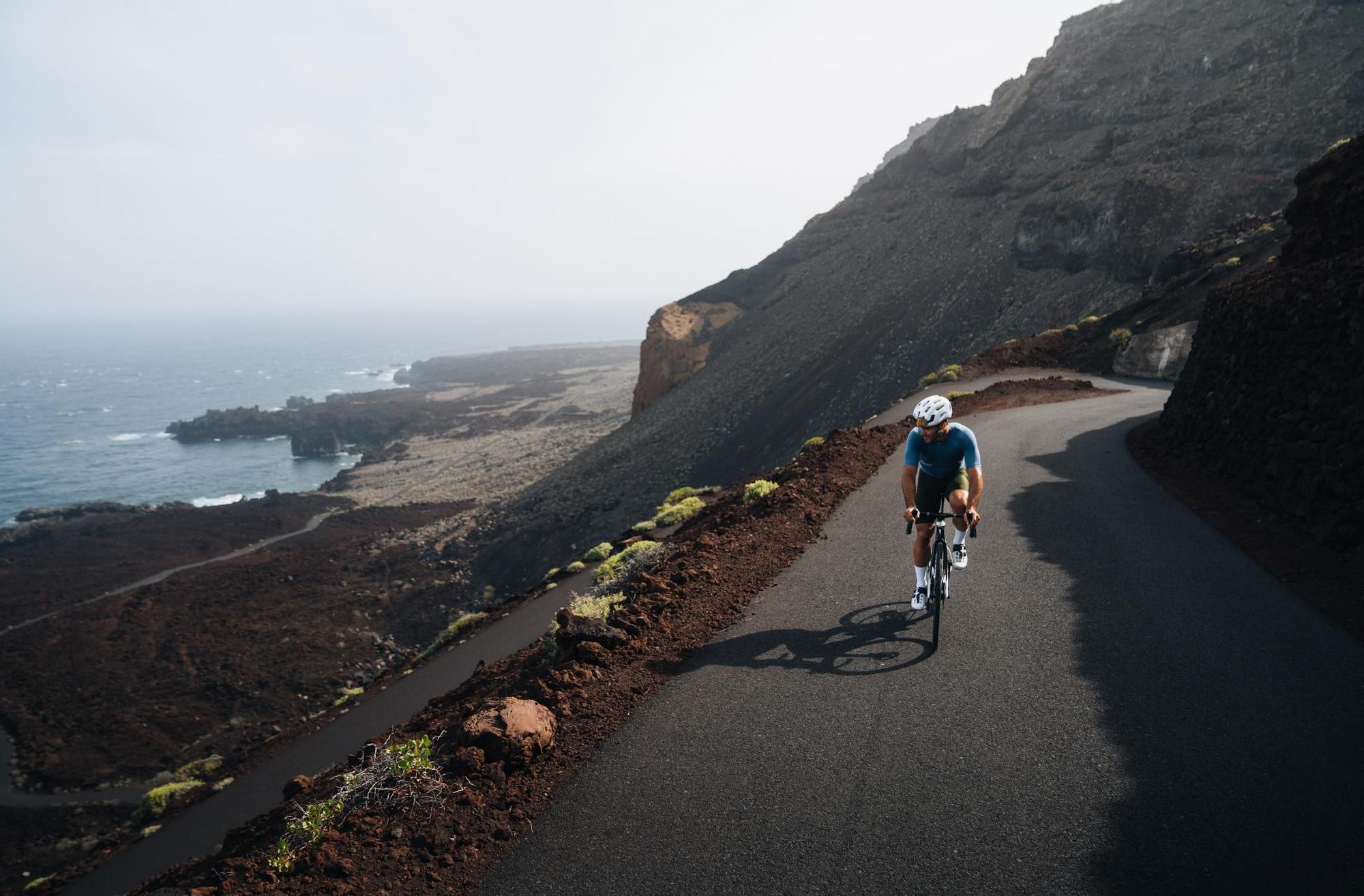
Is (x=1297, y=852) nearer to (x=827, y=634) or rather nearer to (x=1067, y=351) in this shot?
(x=827, y=634)

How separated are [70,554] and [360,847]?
54.2m

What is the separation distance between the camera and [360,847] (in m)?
4.43

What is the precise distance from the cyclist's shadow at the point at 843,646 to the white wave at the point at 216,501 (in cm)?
6669

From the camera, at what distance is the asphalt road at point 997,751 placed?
379 cm

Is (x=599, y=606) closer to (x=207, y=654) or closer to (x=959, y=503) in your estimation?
(x=959, y=503)

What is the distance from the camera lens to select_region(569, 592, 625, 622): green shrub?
24.6 ft

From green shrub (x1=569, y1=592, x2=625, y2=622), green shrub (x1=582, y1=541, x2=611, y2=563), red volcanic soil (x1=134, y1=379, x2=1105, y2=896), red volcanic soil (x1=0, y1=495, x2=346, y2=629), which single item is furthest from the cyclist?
red volcanic soil (x1=0, y1=495, x2=346, y2=629)

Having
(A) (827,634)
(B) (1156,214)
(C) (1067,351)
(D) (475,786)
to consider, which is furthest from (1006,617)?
(B) (1156,214)

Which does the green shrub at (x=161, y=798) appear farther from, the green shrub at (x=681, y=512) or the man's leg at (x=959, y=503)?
the man's leg at (x=959, y=503)

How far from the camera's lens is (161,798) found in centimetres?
1252

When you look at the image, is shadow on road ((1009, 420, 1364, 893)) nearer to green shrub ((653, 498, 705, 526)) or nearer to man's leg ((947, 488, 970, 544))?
man's leg ((947, 488, 970, 544))

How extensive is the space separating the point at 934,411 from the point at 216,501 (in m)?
72.4

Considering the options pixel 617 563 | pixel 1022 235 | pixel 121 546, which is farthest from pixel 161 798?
pixel 1022 235

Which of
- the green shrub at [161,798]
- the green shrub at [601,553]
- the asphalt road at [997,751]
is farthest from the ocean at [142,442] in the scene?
the asphalt road at [997,751]
